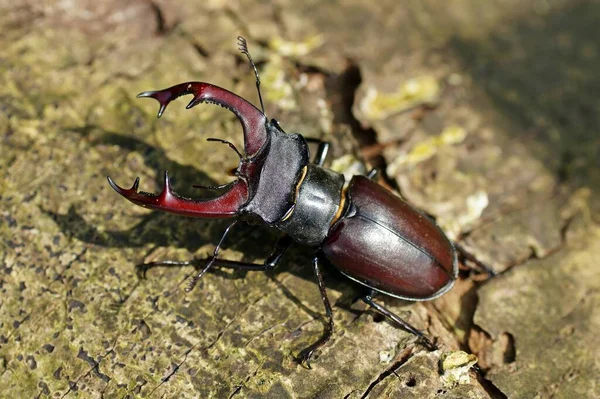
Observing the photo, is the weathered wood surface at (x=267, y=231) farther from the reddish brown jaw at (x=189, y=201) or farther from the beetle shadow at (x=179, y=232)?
the reddish brown jaw at (x=189, y=201)

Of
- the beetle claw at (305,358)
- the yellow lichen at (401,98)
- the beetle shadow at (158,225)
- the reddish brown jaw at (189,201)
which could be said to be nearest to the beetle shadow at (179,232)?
the beetle shadow at (158,225)

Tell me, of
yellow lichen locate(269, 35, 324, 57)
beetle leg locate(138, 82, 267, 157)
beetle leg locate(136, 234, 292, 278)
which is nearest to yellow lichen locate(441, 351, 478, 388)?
beetle leg locate(136, 234, 292, 278)

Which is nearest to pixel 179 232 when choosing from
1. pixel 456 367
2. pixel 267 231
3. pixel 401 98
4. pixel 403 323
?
pixel 267 231

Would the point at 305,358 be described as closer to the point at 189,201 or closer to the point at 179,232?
the point at 189,201

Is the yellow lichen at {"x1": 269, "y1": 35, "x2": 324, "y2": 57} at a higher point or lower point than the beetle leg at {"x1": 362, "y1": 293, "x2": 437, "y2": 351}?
higher

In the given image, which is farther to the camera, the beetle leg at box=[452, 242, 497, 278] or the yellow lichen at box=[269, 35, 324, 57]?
the yellow lichen at box=[269, 35, 324, 57]

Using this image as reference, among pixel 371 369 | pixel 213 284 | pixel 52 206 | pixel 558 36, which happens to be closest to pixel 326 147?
pixel 213 284

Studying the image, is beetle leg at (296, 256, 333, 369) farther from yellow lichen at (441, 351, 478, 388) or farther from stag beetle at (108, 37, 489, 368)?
yellow lichen at (441, 351, 478, 388)
